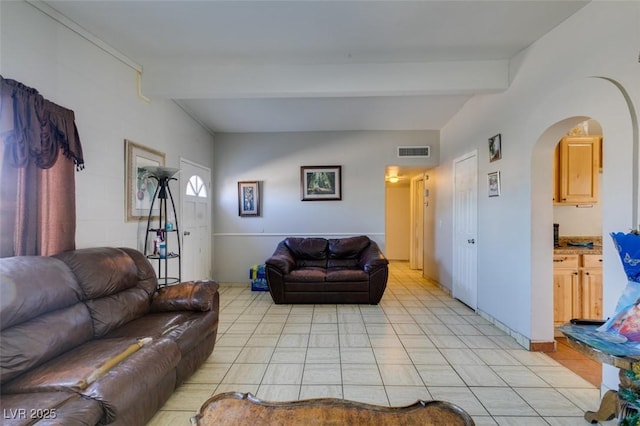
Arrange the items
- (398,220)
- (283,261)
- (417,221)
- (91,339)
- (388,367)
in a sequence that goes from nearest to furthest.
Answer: (91,339)
(388,367)
(283,261)
(417,221)
(398,220)

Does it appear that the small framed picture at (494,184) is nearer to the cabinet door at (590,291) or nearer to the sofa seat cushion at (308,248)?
the cabinet door at (590,291)

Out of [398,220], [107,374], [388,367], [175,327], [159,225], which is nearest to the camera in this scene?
[107,374]

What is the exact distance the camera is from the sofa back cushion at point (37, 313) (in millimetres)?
1382

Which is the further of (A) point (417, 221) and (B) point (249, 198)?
(A) point (417, 221)

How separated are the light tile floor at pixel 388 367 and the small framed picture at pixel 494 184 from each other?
152cm

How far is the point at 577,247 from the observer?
2.97 m

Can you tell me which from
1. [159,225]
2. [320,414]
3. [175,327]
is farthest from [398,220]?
[320,414]

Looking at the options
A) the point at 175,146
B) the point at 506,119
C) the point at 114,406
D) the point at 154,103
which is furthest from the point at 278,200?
the point at 114,406

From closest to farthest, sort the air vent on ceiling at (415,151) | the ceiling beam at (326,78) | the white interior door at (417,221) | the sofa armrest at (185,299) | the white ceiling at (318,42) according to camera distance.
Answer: the white ceiling at (318,42) → the sofa armrest at (185,299) → the ceiling beam at (326,78) → the air vent on ceiling at (415,151) → the white interior door at (417,221)

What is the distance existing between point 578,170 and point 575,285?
48.1 inches

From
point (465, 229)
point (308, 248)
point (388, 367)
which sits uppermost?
point (465, 229)

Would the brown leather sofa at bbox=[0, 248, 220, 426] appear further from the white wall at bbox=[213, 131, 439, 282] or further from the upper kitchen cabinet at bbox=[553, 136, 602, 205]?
the upper kitchen cabinet at bbox=[553, 136, 602, 205]

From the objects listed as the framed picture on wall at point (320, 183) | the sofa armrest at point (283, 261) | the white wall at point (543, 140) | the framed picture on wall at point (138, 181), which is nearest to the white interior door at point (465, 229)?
the white wall at point (543, 140)

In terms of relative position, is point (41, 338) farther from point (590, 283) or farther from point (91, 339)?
point (590, 283)
